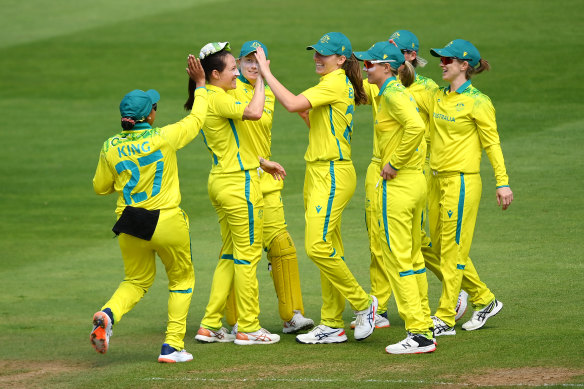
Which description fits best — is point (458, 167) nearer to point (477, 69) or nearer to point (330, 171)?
point (477, 69)

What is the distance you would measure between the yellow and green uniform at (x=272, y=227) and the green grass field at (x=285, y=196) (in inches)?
22.3

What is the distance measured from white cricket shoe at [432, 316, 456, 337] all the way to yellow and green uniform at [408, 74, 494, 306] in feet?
1.42

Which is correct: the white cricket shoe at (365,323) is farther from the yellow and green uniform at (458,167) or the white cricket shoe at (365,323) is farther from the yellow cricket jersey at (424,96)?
the yellow cricket jersey at (424,96)

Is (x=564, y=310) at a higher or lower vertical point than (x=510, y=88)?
lower

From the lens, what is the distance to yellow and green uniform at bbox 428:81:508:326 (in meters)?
7.83

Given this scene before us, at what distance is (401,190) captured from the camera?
7.24 meters

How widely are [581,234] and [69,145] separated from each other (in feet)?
34.8

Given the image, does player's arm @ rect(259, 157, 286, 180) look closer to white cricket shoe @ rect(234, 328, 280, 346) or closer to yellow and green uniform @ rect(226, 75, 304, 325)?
yellow and green uniform @ rect(226, 75, 304, 325)

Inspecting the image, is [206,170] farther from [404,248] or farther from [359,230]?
[404,248]

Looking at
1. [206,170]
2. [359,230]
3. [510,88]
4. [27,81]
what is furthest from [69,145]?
[510,88]

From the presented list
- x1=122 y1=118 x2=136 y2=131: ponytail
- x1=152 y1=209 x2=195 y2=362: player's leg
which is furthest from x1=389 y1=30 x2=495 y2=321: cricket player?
x1=122 y1=118 x2=136 y2=131: ponytail

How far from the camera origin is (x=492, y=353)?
22.4ft

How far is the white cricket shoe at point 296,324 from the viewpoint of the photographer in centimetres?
838

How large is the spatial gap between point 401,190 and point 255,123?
4.92 ft
